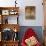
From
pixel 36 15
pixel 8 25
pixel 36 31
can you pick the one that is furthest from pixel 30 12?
pixel 8 25

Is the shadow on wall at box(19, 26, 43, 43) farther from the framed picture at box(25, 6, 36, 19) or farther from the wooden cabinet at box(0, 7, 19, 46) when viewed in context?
the framed picture at box(25, 6, 36, 19)

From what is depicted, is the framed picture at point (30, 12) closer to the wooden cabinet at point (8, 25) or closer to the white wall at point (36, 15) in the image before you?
the white wall at point (36, 15)

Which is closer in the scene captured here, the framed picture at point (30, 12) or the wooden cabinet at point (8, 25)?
the wooden cabinet at point (8, 25)

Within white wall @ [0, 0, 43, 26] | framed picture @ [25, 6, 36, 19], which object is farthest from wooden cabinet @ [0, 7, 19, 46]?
framed picture @ [25, 6, 36, 19]

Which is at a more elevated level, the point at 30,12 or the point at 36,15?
the point at 30,12

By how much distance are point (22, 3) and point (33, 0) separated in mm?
424

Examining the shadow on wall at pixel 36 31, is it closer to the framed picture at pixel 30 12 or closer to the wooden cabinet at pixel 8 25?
the wooden cabinet at pixel 8 25

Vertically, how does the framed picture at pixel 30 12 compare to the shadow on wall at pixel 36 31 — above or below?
above

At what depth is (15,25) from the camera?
5.63m

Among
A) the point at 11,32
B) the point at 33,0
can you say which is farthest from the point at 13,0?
the point at 11,32

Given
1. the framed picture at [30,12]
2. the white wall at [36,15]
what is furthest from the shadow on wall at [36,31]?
the framed picture at [30,12]

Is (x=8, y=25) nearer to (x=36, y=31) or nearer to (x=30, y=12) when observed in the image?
(x=30, y=12)

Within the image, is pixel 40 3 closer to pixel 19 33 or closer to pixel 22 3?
pixel 22 3

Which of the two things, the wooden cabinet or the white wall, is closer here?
the wooden cabinet
